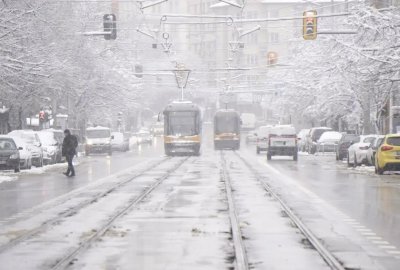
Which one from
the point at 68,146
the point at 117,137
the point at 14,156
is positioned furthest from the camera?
the point at 117,137

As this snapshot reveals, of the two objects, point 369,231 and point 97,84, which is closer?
point 369,231

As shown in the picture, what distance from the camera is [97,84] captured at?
229ft

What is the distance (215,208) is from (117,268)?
864cm

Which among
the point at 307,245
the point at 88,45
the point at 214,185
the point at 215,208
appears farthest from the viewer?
the point at 88,45

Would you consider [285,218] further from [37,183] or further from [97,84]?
[97,84]

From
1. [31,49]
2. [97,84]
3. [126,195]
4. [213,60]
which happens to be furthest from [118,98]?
[213,60]

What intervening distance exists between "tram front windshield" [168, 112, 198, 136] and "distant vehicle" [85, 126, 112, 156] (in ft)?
28.1

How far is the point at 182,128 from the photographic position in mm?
59031

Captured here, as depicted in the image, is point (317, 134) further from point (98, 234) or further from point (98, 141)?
point (98, 234)

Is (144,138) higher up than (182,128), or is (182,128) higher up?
(182,128)

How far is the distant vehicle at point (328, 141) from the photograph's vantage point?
203 ft

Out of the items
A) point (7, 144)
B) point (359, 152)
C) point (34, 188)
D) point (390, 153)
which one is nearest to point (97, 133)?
point (359, 152)

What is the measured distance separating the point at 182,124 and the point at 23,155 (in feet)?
66.7

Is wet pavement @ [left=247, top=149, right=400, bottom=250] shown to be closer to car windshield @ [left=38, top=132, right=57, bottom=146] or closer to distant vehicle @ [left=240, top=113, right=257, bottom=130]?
car windshield @ [left=38, top=132, right=57, bottom=146]
